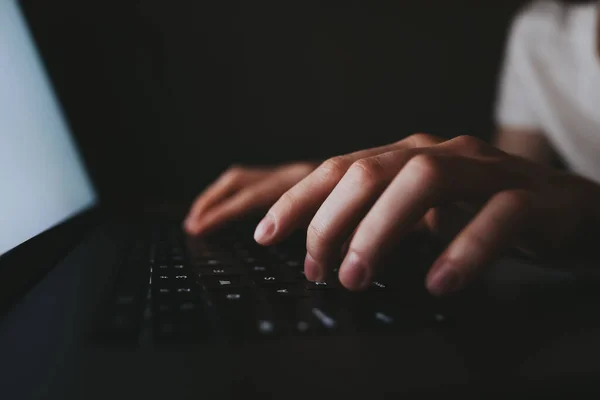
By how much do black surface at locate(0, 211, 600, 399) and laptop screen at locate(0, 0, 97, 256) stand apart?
0.11 meters

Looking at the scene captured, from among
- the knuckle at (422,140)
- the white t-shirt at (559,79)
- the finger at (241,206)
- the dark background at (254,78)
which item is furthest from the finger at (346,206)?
the white t-shirt at (559,79)

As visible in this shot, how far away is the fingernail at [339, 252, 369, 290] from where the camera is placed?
322 mm

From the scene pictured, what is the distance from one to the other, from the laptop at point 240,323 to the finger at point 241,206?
0.42 feet

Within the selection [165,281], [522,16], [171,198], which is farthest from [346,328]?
[522,16]

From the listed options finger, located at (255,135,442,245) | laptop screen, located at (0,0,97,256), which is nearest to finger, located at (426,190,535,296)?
finger, located at (255,135,442,245)

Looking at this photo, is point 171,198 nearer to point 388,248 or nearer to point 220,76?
point 220,76

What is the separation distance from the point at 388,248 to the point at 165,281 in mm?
166

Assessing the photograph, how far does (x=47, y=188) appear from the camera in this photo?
0.52 meters

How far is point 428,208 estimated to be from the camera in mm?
338

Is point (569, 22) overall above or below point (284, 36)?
below

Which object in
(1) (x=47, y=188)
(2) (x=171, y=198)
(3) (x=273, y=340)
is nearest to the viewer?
(3) (x=273, y=340)

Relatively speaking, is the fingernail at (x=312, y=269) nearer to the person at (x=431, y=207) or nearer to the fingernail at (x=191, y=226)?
the person at (x=431, y=207)

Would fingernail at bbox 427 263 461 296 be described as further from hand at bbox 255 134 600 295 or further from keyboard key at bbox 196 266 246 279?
keyboard key at bbox 196 266 246 279

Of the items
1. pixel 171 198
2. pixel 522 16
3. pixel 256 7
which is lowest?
pixel 171 198
